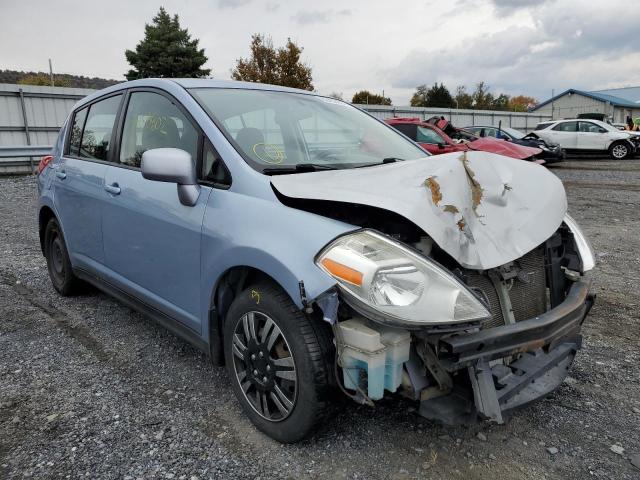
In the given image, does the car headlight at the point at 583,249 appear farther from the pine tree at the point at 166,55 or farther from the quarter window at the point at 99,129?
the pine tree at the point at 166,55

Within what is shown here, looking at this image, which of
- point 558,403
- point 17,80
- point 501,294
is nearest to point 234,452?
point 501,294

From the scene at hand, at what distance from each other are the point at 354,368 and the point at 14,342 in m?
2.83

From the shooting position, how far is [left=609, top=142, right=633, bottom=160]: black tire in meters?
19.8

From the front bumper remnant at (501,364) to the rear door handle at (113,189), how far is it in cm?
232

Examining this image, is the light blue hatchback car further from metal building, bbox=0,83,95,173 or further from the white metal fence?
the white metal fence

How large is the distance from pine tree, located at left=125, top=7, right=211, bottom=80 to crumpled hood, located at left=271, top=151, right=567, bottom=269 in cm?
4290

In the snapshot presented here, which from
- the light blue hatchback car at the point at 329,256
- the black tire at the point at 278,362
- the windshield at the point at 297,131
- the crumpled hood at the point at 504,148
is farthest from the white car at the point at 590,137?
the black tire at the point at 278,362

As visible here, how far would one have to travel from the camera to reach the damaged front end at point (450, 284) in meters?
1.95

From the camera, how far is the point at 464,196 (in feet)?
7.82

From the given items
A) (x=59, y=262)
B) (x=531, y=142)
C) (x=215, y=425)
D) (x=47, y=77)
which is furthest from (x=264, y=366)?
(x=47, y=77)

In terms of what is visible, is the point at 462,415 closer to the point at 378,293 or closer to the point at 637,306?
the point at 378,293

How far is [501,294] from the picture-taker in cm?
241

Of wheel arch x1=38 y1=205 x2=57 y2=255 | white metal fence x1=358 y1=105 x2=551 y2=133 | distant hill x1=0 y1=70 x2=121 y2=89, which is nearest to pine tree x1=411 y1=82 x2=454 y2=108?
white metal fence x1=358 y1=105 x2=551 y2=133

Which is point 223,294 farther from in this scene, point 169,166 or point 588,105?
point 588,105
